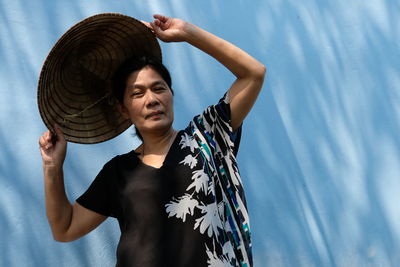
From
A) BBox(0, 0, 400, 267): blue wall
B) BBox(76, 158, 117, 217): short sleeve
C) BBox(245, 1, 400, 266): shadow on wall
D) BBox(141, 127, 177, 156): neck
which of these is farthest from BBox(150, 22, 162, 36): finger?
BBox(245, 1, 400, 266): shadow on wall

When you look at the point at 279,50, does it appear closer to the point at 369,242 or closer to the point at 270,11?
the point at 270,11

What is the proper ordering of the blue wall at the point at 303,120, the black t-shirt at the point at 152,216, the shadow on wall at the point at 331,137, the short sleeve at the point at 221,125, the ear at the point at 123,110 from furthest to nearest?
1. the shadow on wall at the point at 331,137
2. the blue wall at the point at 303,120
3. the ear at the point at 123,110
4. the short sleeve at the point at 221,125
5. the black t-shirt at the point at 152,216

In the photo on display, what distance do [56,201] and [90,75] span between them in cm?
47

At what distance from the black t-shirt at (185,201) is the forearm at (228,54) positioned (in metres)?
0.12

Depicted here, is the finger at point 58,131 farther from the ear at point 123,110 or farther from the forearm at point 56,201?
the ear at point 123,110

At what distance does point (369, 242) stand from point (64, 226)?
4.79 feet

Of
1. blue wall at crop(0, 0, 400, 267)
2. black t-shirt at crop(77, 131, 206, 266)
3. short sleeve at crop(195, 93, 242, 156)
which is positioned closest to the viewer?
black t-shirt at crop(77, 131, 206, 266)

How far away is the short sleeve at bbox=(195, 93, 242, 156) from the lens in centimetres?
204

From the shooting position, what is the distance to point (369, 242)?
2904 mm

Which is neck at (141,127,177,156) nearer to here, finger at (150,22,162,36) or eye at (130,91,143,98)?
eye at (130,91,143,98)

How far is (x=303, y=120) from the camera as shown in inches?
112

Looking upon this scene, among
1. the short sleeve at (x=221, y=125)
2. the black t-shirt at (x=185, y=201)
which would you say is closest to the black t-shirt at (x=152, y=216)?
the black t-shirt at (x=185, y=201)

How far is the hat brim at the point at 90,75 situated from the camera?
210 cm

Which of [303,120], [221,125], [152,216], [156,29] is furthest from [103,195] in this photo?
[303,120]
